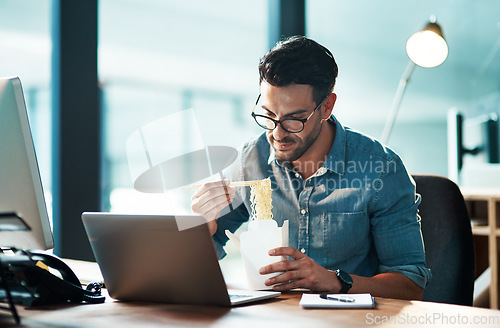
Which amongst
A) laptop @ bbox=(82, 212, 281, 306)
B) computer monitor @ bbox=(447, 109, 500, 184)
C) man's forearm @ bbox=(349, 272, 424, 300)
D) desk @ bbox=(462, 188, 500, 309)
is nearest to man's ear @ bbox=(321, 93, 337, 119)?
man's forearm @ bbox=(349, 272, 424, 300)

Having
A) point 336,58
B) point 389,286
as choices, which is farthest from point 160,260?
point 336,58

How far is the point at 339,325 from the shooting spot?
899 millimetres

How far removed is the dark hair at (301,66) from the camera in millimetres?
1609

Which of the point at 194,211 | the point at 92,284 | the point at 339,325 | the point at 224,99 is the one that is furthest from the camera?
the point at 224,99

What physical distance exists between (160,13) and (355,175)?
1.65 m

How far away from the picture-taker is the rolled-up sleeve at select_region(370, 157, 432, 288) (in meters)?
1.50

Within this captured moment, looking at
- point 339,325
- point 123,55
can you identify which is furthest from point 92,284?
point 123,55

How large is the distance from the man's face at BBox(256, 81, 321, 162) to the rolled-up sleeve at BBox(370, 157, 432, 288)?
28 cm

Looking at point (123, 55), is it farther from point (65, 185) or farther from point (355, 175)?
point (355, 175)

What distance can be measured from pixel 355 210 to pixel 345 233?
8 cm

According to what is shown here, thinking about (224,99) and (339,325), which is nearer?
(339,325)

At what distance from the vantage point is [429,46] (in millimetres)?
2582

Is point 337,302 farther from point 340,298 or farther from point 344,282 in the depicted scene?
point 344,282

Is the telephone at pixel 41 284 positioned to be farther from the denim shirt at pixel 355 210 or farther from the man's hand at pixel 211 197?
the denim shirt at pixel 355 210
